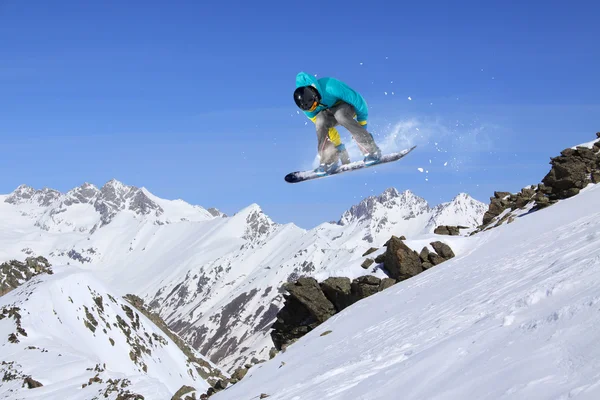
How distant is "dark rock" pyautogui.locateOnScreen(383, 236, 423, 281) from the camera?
28.3 meters

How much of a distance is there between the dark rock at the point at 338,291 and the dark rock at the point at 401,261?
2.43 m

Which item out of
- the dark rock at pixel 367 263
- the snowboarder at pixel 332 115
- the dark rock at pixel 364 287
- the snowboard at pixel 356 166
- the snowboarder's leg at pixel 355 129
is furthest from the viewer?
the dark rock at pixel 367 263

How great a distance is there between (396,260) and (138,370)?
78.6 feet

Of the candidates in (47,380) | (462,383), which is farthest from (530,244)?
(47,380)

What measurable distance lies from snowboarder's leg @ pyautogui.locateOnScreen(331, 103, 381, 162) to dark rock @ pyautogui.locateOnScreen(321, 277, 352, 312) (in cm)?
1157

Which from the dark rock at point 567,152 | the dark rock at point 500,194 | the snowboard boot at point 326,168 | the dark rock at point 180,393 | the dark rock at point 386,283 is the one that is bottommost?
the dark rock at point 180,393

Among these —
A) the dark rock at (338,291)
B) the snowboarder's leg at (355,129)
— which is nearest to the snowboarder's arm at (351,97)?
the snowboarder's leg at (355,129)

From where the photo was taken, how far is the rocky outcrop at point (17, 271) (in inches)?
2392

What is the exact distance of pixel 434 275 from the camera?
954 inches

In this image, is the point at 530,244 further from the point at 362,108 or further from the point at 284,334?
the point at 284,334

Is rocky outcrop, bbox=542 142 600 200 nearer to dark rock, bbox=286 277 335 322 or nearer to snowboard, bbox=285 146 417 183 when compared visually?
dark rock, bbox=286 277 335 322

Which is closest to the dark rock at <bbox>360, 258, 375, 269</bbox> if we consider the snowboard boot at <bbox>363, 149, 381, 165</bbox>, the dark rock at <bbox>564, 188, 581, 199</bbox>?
the snowboard boot at <bbox>363, 149, 381, 165</bbox>

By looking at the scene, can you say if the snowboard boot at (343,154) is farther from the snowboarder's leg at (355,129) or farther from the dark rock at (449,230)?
the dark rock at (449,230)

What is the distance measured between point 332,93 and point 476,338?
9.02 metres
